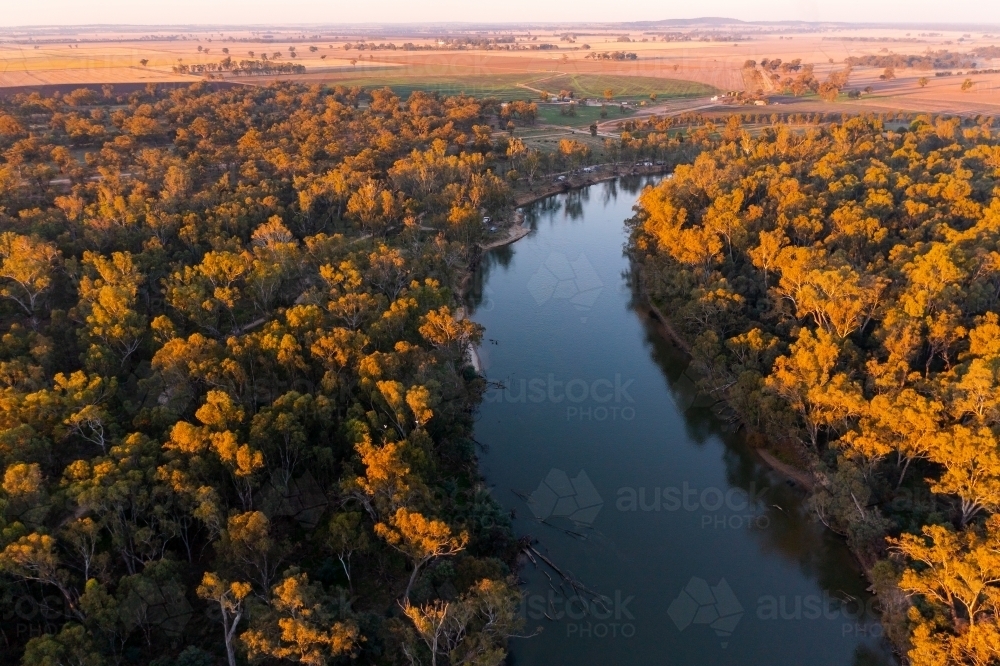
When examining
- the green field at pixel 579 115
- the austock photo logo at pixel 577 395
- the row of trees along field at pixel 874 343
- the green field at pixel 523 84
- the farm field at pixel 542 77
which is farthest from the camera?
the green field at pixel 523 84

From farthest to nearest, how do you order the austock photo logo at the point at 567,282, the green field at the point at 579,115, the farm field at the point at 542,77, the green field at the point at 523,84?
the green field at the point at 523,84 < the farm field at the point at 542,77 < the green field at the point at 579,115 < the austock photo logo at the point at 567,282

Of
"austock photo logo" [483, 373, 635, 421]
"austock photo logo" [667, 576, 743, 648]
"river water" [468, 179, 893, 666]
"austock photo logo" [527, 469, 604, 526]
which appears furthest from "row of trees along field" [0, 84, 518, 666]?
"austock photo logo" [667, 576, 743, 648]

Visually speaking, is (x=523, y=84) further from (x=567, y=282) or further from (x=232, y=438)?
(x=232, y=438)

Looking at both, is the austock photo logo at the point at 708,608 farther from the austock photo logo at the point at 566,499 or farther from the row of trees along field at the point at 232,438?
the row of trees along field at the point at 232,438

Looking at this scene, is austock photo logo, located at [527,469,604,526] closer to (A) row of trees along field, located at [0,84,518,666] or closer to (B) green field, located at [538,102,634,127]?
(A) row of trees along field, located at [0,84,518,666]

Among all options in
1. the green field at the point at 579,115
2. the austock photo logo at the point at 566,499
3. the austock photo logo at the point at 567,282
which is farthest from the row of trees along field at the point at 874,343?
the green field at the point at 579,115

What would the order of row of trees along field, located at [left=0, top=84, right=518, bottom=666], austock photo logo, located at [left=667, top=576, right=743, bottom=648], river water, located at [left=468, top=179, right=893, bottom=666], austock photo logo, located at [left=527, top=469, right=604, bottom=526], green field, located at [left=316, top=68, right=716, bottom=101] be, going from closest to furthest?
row of trees along field, located at [left=0, top=84, right=518, bottom=666] < river water, located at [left=468, top=179, right=893, bottom=666] < austock photo logo, located at [left=667, top=576, right=743, bottom=648] < austock photo logo, located at [left=527, top=469, right=604, bottom=526] < green field, located at [left=316, top=68, right=716, bottom=101]
